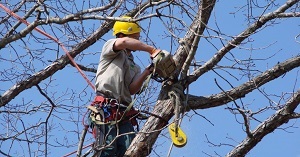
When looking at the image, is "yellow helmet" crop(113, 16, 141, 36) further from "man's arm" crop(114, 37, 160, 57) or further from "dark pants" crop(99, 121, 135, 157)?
"dark pants" crop(99, 121, 135, 157)

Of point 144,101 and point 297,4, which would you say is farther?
point 297,4

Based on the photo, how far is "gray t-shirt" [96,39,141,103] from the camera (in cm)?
545

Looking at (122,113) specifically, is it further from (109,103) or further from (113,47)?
(113,47)

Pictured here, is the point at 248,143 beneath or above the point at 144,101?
beneath

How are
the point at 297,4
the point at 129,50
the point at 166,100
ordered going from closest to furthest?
the point at 166,100 < the point at 129,50 < the point at 297,4

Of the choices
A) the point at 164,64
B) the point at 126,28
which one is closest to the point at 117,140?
the point at 164,64

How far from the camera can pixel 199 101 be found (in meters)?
5.47

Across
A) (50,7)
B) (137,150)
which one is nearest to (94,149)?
(137,150)

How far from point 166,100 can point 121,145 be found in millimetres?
499

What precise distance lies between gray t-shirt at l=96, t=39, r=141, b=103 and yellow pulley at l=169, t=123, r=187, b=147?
0.53 m

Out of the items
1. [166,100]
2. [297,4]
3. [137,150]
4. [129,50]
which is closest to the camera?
[137,150]

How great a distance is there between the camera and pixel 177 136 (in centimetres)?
513

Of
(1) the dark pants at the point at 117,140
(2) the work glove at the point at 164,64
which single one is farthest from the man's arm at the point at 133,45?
(1) the dark pants at the point at 117,140

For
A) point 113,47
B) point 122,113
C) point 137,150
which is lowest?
point 137,150
